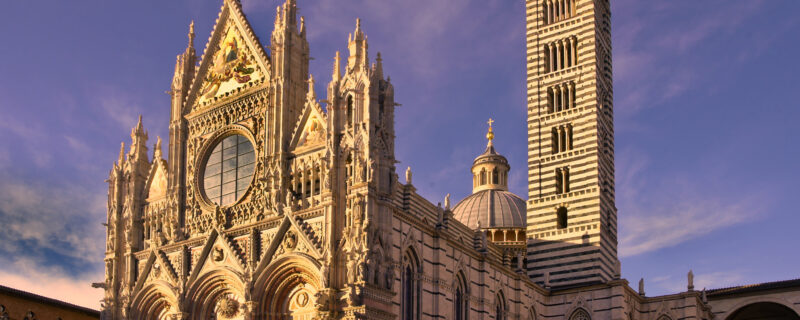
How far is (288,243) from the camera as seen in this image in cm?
3388

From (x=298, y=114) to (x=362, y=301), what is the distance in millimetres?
9250

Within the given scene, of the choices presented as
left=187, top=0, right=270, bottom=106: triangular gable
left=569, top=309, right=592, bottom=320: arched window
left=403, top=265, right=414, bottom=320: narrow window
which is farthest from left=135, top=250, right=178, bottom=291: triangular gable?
left=569, top=309, right=592, bottom=320: arched window

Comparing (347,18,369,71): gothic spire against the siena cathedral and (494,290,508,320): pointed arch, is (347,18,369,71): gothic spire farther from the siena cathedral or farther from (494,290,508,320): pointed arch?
(494,290,508,320): pointed arch

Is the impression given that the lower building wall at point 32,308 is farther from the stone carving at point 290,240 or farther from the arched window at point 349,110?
the arched window at point 349,110

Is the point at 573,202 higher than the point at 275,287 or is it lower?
higher

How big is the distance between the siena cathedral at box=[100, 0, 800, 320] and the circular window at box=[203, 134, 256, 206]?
2.6 inches

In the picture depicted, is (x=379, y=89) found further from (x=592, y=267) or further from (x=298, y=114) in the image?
(x=592, y=267)

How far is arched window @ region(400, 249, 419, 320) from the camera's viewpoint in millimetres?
34094

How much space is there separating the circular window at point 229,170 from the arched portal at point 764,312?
88.6 ft

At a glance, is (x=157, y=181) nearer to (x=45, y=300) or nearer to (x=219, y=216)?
(x=219, y=216)

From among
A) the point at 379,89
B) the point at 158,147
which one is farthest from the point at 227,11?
the point at 379,89

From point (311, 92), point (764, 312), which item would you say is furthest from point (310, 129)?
point (764, 312)

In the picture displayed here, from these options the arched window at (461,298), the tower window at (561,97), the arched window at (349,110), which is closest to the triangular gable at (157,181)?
the arched window at (349,110)

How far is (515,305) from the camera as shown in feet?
138
